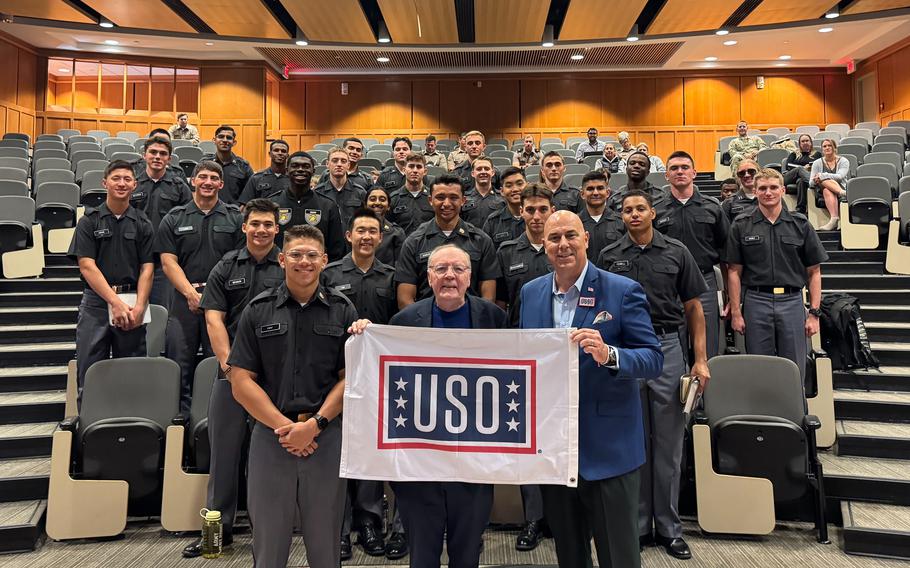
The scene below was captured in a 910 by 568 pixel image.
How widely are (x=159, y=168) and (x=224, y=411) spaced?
8.12 feet

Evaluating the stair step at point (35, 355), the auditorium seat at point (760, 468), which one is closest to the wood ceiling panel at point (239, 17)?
the stair step at point (35, 355)

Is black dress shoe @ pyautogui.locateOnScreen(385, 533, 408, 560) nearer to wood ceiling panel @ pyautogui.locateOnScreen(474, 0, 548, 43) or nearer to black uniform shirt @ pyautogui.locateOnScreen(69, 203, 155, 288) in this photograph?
black uniform shirt @ pyautogui.locateOnScreen(69, 203, 155, 288)

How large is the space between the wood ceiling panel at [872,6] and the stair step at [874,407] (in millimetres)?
8850

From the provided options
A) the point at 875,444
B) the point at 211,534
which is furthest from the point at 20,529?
the point at 875,444

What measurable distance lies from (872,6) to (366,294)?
457 inches

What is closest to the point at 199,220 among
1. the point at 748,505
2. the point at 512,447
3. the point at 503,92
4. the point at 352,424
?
the point at 352,424

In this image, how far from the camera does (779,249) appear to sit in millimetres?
4008

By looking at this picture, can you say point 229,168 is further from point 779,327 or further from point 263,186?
point 779,327

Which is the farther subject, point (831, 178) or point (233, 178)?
point (831, 178)

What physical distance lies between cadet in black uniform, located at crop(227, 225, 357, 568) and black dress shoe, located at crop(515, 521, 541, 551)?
120cm

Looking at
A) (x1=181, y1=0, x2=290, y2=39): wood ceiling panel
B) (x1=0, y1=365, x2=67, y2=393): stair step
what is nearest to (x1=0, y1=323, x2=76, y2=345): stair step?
(x1=0, y1=365, x2=67, y2=393): stair step

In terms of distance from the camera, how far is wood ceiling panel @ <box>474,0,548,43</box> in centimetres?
1064

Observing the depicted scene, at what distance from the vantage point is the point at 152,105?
15.2 meters

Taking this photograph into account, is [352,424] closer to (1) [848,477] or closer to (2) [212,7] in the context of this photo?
(1) [848,477]
